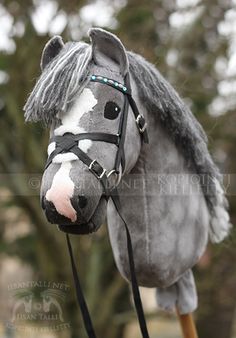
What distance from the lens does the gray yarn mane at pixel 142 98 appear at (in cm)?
143

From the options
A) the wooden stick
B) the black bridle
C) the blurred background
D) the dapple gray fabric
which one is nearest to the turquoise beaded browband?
the black bridle

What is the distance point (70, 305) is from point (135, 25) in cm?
269

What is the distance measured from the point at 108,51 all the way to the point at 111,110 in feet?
0.59

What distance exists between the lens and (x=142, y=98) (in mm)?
1611

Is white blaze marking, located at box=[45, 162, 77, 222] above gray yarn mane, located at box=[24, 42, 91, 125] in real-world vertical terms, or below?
below

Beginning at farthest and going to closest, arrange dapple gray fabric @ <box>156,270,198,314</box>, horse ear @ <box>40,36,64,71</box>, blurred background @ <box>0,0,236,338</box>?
blurred background @ <box>0,0,236,338</box>, dapple gray fabric @ <box>156,270,198,314</box>, horse ear @ <box>40,36,64,71</box>

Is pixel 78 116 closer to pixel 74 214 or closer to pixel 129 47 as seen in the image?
pixel 74 214

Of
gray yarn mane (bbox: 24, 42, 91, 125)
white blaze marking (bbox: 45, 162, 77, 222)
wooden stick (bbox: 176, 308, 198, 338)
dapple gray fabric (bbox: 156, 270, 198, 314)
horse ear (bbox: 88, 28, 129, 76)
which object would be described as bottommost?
wooden stick (bbox: 176, 308, 198, 338)

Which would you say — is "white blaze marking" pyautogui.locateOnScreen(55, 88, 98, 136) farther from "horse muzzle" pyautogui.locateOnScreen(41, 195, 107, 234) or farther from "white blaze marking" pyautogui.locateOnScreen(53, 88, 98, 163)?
"horse muzzle" pyautogui.locateOnScreen(41, 195, 107, 234)

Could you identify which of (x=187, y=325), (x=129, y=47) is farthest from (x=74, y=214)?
(x=129, y=47)

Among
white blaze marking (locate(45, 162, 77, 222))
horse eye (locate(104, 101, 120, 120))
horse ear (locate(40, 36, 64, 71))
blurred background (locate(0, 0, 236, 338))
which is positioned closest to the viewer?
white blaze marking (locate(45, 162, 77, 222))

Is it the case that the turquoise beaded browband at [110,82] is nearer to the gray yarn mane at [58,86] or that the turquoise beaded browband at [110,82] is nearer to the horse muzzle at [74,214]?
the gray yarn mane at [58,86]

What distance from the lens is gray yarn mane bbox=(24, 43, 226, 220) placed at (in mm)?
1427

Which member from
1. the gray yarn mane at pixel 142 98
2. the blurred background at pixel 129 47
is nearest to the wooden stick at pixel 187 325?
the gray yarn mane at pixel 142 98
